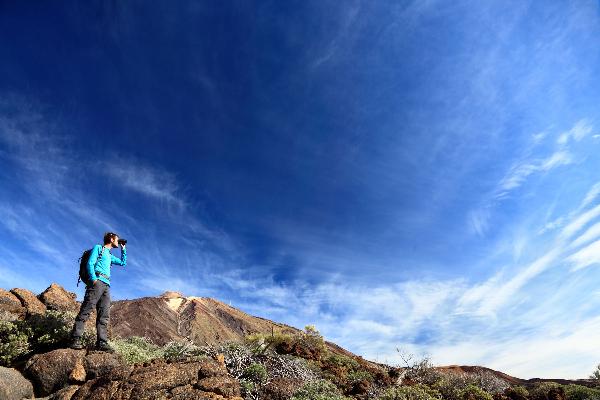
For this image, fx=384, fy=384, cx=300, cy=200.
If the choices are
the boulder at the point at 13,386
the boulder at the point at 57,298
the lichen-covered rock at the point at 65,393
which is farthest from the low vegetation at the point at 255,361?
the boulder at the point at 57,298

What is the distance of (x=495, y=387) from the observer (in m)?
15.6

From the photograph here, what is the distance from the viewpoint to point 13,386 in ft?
21.1

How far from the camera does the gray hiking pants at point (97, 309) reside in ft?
25.2

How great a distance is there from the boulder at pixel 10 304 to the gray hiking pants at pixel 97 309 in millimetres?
4994

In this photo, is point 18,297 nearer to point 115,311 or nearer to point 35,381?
point 35,381

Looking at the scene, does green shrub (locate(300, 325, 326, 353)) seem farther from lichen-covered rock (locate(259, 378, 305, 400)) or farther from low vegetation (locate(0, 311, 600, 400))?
lichen-covered rock (locate(259, 378, 305, 400))

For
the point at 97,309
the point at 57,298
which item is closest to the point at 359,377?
the point at 97,309

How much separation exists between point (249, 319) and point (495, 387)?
4509 centimetres

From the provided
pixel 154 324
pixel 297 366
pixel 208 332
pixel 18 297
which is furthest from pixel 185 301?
pixel 297 366

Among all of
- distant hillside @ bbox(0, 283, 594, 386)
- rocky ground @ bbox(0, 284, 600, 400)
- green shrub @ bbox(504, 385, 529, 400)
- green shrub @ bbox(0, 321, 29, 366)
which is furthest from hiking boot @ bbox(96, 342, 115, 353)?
distant hillside @ bbox(0, 283, 594, 386)

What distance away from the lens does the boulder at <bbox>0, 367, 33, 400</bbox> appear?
6.27 m

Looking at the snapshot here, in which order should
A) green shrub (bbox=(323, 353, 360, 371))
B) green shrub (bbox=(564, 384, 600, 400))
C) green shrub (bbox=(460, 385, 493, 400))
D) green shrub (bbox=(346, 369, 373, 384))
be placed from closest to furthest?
1. green shrub (bbox=(346, 369, 373, 384))
2. green shrub (bbox=(460, 385, 493, 400))
3. green shrub (bbox=(323, 353, 360, 371))
4. green shrub (bbox=(564, 384, 600, 400))

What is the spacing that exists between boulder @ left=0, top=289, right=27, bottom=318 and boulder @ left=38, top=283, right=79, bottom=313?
0.84 meters

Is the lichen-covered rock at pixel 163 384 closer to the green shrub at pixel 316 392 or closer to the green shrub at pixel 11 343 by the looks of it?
the green shrub at pixel 316 392
